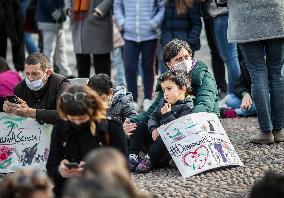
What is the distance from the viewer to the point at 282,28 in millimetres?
7391

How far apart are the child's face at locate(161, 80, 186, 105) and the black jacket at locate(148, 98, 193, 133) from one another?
0.05m

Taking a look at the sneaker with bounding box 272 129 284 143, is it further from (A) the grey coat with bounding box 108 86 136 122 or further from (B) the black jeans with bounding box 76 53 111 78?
(B) the black jeans with bounding box 76 53 111 78

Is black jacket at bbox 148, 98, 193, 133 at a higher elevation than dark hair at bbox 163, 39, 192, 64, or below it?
below

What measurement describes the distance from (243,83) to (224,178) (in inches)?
99.8

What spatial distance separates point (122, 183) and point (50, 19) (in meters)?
7.60

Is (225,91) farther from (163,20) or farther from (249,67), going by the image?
(249,67)

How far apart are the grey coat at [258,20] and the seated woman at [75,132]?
2.26 meters

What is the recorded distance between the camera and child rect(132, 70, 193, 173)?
7203 millimetres

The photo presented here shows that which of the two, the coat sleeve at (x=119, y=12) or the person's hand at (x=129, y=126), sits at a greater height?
the coat sleeve at (x=119, y=12)

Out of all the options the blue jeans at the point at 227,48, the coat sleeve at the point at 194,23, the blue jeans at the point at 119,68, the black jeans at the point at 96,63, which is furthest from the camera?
the blue jeans at the point at 119,68

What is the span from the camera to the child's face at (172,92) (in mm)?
7246

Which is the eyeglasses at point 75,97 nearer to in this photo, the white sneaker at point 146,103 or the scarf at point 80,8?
the white sneaker at point 146,103

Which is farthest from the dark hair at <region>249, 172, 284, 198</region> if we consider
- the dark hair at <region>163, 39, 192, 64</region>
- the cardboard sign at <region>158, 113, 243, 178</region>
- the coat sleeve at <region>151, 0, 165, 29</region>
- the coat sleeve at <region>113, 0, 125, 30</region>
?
the coat sleeve at <region>113, 0, 125, 30</region>

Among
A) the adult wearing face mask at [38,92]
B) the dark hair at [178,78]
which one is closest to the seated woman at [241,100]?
the dark hair at [178,78]
